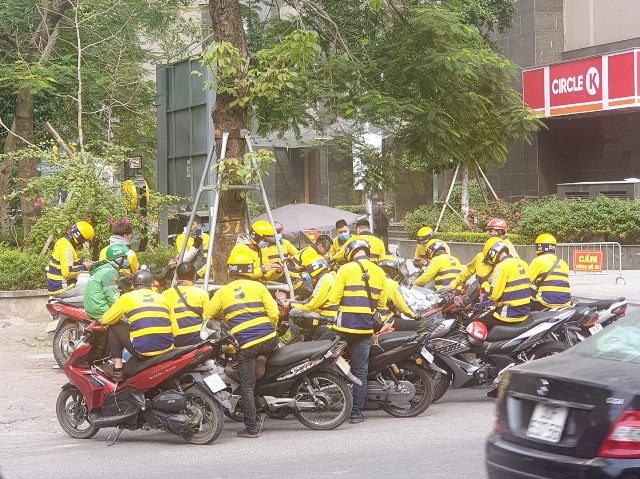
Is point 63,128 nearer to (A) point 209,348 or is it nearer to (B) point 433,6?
(B) point 433,6

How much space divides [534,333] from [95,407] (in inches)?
→ 178

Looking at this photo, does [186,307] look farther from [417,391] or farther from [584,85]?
[584,85]

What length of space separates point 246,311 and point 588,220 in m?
17.8

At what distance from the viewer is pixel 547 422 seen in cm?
593

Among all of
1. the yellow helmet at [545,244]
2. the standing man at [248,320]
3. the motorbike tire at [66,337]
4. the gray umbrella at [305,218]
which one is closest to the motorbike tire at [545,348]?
the yellow helmet at [545,244]

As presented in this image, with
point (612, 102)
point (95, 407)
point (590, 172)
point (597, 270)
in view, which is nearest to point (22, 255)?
point (95, 407)

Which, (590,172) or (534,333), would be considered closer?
(534,333)

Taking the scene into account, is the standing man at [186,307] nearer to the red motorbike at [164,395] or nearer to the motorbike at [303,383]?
the motorbike at [303,383]

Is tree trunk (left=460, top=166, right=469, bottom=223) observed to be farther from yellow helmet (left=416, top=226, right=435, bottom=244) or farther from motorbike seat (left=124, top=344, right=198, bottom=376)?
motorbike seat (left=124, top=344, right=198, bottom=376)

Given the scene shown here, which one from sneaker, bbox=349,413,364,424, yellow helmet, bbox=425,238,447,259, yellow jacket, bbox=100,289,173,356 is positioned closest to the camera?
yellow jacket, bbox=100,289,173,356

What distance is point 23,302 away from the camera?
60.2 feet

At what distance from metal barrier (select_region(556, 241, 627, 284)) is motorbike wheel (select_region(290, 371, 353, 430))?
1442 cm

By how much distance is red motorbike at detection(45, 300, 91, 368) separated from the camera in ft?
45.2

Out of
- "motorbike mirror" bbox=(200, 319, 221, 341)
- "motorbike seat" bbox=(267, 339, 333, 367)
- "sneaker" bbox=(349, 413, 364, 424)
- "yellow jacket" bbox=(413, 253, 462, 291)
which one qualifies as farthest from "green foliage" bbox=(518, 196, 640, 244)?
"motorbike seat" bbox=(267, 339, 333, 367)
